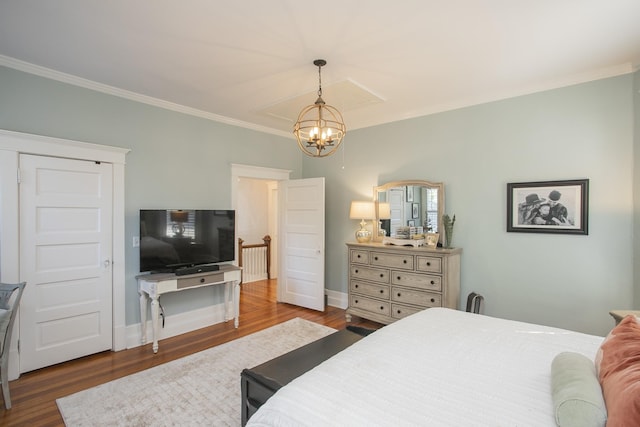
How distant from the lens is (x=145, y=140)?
3.58 m

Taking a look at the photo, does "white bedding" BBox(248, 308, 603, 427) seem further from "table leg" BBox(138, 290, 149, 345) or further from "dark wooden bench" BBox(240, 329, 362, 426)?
"table leg" BBox(138, 290, 149, 345)

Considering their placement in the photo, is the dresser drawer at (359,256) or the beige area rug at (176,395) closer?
the beige area rug at (176,395)

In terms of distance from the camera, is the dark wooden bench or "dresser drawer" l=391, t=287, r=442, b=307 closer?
the dark wooden bench

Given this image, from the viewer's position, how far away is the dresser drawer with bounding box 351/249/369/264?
403cm

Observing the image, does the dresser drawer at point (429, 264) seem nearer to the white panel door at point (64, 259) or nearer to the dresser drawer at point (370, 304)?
the dresser drawer at point (370, 304)

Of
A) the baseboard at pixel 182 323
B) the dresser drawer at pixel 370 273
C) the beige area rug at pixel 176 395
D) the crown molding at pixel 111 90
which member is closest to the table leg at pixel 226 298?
the baseboard at pixel 182 323

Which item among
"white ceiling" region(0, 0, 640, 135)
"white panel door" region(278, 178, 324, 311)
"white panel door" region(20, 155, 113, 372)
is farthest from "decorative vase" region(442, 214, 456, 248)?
"white panel door" region(20, 155, 113, 372)

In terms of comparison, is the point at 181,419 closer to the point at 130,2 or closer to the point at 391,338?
the point at 391,338

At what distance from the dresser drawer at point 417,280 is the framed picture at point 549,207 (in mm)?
971

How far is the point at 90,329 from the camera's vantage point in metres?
3.19

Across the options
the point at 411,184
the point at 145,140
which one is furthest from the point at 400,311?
the point at 145,140

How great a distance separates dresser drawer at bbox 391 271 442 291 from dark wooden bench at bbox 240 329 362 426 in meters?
1.70

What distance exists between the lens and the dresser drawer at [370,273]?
12.7 ft

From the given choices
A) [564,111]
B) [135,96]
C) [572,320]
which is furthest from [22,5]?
→ [572,320]
